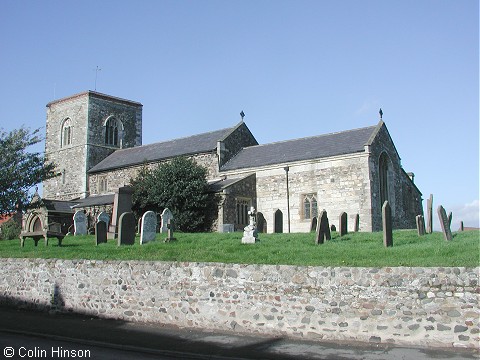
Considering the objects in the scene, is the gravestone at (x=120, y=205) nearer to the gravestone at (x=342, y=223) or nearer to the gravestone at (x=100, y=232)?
the gravestone at (x=100, y=232)

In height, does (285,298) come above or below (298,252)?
below

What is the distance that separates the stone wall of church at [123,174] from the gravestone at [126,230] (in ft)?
52.6

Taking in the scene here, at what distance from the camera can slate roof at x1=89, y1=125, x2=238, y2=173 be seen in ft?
119

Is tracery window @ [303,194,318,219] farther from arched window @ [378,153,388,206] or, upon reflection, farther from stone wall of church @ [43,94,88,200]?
stone wall of church @ [43,94,88,200]

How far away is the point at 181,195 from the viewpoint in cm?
2994

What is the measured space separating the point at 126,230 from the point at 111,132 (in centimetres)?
3223

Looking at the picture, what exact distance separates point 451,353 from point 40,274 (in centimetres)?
1274

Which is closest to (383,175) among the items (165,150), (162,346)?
(165,150)

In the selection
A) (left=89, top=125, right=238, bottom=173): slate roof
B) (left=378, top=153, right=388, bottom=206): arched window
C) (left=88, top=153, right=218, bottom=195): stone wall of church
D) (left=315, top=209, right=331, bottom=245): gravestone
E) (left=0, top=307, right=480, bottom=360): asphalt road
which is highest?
(left=89, top=125, right=238, bottom=173): slate roof

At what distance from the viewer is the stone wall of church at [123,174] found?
34469 mm

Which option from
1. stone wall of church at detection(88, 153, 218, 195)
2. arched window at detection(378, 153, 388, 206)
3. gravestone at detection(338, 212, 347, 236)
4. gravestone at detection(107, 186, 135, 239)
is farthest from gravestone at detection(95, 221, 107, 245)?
arched window at detection(378, 153, 388, 206)

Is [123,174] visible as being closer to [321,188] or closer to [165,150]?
[165,150]

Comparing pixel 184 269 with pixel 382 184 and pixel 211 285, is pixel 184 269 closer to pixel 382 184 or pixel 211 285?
pixel 211 285

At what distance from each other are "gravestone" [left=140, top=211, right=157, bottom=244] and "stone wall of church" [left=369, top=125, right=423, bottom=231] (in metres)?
13.4
